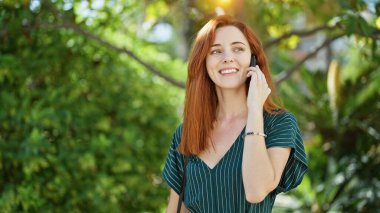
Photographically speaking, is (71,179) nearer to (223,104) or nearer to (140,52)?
(140,52)

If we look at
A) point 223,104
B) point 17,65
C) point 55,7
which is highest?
point 55,7

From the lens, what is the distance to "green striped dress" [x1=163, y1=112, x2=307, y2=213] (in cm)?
250

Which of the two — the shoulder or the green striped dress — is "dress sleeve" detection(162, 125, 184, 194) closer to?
the green striped dress

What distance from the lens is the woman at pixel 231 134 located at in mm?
2422

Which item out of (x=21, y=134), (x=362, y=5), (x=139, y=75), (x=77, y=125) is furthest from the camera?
(x=139, y=75)

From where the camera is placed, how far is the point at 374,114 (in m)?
8.32

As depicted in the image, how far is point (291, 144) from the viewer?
246 cm

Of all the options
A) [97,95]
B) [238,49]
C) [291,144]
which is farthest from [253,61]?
[97,95]

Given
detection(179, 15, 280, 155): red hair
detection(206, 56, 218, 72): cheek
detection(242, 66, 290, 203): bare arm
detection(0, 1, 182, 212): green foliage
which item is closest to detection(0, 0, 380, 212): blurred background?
detection(0, 1, 182, 212): green foliage

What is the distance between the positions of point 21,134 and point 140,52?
193 cm

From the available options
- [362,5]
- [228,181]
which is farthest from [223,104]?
[362,5]

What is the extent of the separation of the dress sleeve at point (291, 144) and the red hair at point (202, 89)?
5.6 inches

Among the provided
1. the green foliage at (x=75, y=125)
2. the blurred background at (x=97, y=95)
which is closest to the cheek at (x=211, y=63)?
the blurred background at (x=97, y=95)

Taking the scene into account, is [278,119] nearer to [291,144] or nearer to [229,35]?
[291,144]
